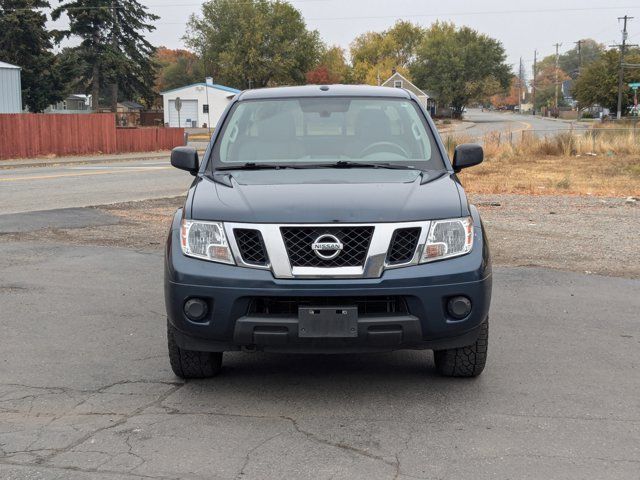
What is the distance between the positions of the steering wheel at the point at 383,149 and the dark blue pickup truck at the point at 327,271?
0.70 metres

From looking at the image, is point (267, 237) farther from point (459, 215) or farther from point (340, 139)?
point (340, 139)

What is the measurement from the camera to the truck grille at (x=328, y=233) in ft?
14.9

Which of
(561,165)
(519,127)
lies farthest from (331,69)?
(561,165)

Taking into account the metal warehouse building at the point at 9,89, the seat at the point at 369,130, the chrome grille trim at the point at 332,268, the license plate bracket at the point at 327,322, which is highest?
the metal warehouse building at the point at 9,89

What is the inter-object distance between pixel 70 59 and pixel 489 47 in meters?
71.2

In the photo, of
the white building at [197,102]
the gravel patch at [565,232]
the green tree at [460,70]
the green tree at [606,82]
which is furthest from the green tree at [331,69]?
the gravel patch at [565,232]

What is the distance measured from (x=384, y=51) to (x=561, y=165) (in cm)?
11828

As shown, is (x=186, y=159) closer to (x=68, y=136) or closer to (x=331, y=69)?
(x=68, y=136)

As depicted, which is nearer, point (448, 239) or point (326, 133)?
point (448, 239)

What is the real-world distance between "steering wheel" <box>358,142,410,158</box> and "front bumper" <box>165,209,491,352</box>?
1397 mm

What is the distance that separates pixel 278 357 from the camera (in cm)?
575

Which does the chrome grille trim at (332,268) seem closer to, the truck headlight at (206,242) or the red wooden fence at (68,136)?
the truck headlight at (206,242)

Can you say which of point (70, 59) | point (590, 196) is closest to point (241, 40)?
point (70, 59)

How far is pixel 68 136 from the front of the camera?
36.6 metres
